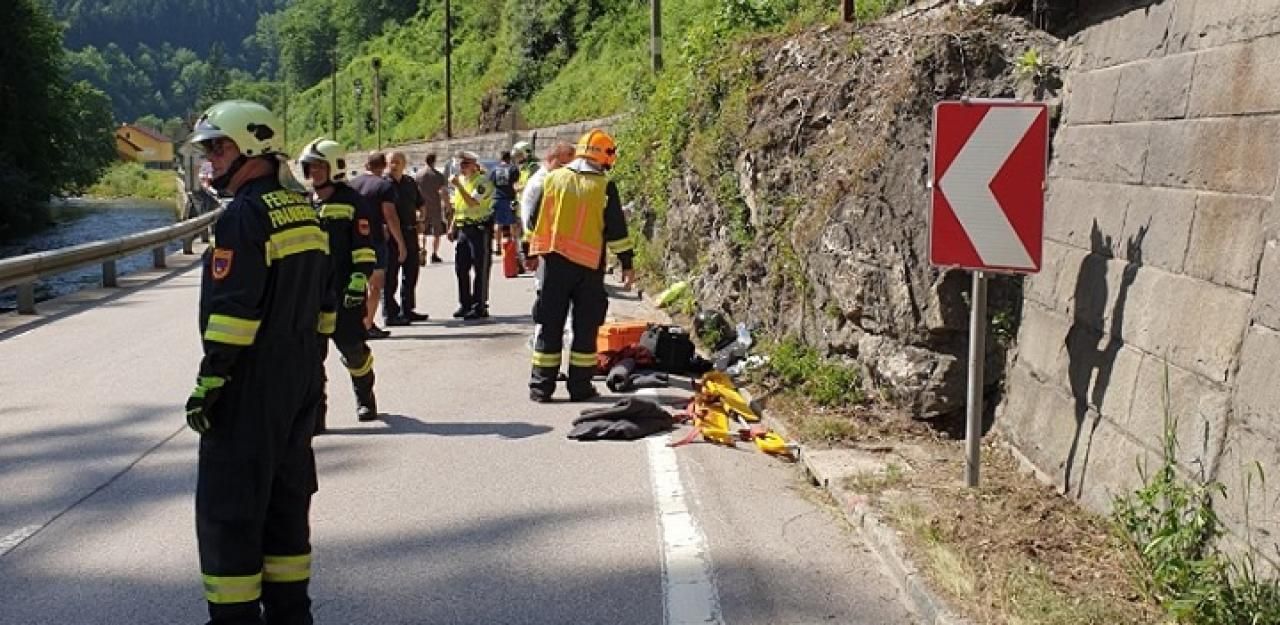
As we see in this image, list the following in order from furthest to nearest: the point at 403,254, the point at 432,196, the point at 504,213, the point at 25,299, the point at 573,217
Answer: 1. the point at 432,196
2. the point at 504,213
3. the point at 25,299
4. the point at 403,254
5. the point at 573,217

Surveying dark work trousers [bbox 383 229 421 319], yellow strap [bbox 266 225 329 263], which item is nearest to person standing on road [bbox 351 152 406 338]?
dark work trousers [bbox 383 229 421 319]

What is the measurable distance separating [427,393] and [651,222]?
8.06m

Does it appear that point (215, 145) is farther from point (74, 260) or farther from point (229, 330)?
point (74, 260)

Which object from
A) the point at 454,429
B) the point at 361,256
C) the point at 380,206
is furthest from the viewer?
the point at 380,206

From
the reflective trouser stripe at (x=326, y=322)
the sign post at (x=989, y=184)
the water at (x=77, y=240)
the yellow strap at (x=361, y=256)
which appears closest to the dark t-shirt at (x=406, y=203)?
the water at (x=77, y=240)

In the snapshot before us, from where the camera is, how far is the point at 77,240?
33.0 metres

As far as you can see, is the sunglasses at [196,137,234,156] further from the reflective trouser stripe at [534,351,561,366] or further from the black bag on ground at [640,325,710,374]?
the black bag on ground at [640,325,710,374]

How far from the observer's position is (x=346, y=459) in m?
7.27

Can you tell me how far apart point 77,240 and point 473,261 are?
946 inches

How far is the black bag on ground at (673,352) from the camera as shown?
983 centimetres

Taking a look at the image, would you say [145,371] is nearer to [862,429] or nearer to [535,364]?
[535,364]

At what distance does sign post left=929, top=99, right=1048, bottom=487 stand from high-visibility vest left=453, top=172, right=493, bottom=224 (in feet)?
27.1

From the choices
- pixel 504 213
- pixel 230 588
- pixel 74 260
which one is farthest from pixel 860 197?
pixel 74 260

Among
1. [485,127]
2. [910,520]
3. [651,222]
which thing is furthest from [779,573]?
[485,127]
